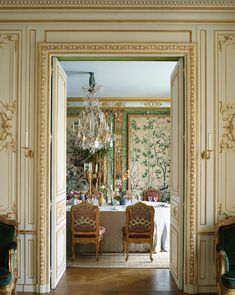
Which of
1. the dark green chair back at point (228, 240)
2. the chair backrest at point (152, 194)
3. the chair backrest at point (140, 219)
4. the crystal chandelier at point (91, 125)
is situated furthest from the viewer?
the chair backrest at point (152, 194)

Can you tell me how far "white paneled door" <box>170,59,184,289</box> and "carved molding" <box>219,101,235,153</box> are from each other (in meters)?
0.44

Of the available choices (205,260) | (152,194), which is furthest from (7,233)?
(152,194)

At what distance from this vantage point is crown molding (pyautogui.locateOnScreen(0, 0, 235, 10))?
3.70m

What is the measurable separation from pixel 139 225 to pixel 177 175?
1352 millimetres

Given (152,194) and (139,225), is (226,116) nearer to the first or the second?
(139,225)

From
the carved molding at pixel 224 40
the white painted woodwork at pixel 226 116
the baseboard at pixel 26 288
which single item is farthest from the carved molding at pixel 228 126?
the baseboard at pixel 26 288

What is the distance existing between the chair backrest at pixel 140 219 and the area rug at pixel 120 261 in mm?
445

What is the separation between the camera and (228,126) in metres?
3.74

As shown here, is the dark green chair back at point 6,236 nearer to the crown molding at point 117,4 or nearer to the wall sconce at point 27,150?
the wall sconce at point 27,150

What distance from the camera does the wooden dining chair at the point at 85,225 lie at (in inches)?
193

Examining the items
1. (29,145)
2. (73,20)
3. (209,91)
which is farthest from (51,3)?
(209,91)

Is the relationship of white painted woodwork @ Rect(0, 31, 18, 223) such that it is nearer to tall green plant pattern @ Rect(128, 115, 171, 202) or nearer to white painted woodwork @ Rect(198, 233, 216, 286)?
white painted woodwork @ Rect(198, 233, 216, 286)

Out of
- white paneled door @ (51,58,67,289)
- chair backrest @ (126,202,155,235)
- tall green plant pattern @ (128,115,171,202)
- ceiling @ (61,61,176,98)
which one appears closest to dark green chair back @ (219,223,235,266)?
chair backrest @ (126,202,155,235)

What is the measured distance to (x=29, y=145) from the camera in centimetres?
373
